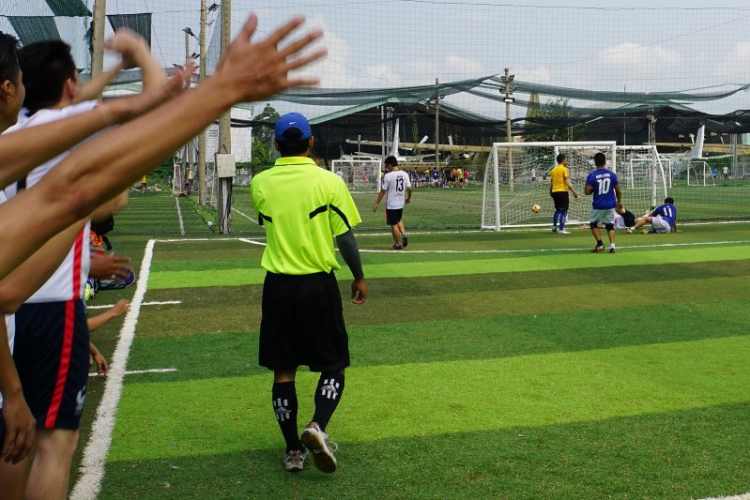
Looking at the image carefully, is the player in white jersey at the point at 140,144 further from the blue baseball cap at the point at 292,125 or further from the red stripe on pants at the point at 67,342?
the blue baseball cap at the point at 292,125

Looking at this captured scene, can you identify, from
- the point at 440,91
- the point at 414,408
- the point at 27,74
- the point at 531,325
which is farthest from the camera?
the point at 440,91

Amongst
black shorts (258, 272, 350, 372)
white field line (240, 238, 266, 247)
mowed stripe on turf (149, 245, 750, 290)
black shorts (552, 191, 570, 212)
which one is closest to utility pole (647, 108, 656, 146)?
black shorts (552, 191, 570, 212)

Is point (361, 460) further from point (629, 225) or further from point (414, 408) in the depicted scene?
point (629, 225)

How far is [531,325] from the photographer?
30.4 ft

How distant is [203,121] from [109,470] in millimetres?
3998

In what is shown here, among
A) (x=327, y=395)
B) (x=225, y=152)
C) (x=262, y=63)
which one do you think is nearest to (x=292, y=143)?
(x=327, y=395)

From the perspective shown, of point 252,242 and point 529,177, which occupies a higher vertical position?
point 529,177

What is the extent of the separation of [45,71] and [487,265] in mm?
11918

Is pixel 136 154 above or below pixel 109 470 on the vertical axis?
above

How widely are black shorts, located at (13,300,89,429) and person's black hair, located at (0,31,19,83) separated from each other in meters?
1.19

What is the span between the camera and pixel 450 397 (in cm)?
656

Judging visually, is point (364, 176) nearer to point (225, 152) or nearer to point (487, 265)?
point (225, 152)

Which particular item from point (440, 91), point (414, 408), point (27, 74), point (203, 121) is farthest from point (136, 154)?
point (440, 91)

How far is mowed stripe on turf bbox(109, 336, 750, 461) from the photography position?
577 cm
